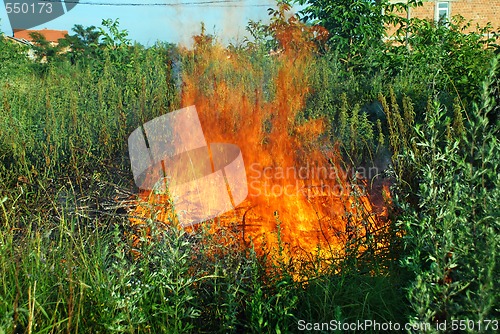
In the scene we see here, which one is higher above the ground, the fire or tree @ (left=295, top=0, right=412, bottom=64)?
tree @ (left=295, top=0, right=412, bottom=64)

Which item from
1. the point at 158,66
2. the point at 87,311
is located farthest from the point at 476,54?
the point at 87,311

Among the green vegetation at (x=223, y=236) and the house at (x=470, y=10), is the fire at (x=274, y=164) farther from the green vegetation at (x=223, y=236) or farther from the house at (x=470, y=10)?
the house at (x=470, y=10)

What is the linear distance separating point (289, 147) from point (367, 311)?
1851mm

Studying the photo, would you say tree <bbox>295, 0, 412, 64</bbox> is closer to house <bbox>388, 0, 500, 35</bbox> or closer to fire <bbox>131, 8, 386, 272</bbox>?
fire <bbox>131, 8, 386, 272</bbox>

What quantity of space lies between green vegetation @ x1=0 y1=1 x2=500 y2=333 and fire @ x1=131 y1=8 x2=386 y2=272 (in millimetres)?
152

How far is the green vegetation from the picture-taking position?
204 cm

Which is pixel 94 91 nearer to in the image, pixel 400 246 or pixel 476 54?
pixel 400 246

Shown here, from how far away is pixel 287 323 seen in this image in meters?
2.38

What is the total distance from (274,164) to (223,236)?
1086 mm

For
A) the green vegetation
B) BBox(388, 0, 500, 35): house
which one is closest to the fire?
the green vegetation

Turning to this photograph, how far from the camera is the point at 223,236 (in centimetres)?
286

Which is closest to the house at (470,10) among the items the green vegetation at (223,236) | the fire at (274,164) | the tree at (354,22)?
the tree at (354,22)

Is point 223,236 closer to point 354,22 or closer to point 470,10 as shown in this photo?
point 354,22

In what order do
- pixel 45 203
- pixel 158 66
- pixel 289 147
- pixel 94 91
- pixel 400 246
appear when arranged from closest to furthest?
1. pixel 400 246
2. pixel 45 203
3. pixel 289 147
4. pixel 94 91
5. pixel 158 66
